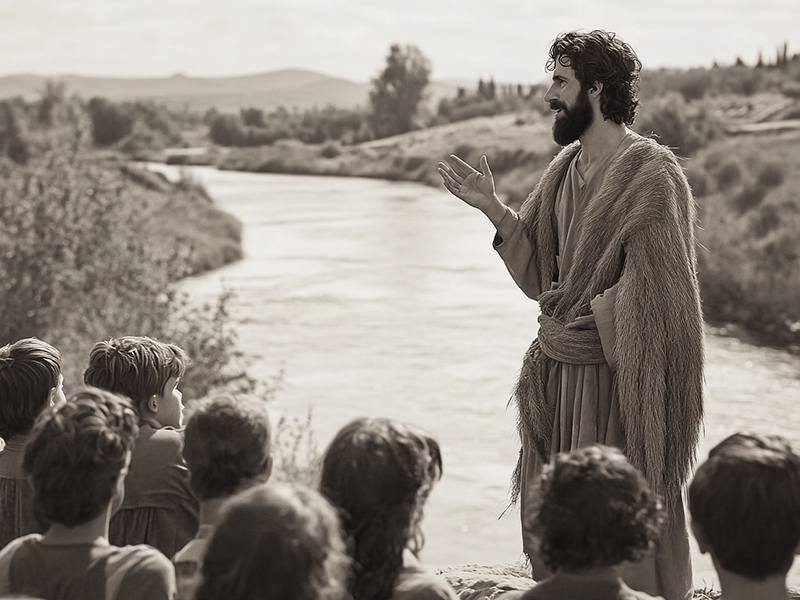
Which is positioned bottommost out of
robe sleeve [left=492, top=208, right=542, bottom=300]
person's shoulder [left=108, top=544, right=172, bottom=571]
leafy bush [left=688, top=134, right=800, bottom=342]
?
leafy bush [left=688, top=134, right=800, bottom=342]

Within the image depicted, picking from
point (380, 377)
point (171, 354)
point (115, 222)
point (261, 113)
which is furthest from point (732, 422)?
point (261, 113)

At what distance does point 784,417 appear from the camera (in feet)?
46.9

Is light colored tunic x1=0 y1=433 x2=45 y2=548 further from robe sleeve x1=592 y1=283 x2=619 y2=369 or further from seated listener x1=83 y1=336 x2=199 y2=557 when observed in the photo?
robe sleeve x1=592 y1=283 x2=619 y2=369

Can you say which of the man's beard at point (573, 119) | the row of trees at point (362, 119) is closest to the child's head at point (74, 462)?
the man's beard at point (573, 119)

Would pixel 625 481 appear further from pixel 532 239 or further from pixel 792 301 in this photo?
pixel 792 301

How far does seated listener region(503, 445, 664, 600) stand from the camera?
6.86 ft

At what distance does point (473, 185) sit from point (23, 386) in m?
1.67

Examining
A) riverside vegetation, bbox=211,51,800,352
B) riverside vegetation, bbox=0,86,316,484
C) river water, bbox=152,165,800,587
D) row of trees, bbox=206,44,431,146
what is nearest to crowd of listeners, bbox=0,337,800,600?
riverside vegetation, bbox=211,51,800,352

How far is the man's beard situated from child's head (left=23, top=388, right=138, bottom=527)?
6.19ft

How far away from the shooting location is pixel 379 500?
215 centimetres

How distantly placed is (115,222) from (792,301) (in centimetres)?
1257

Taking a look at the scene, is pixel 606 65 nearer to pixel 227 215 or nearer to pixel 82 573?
pixel 82 573

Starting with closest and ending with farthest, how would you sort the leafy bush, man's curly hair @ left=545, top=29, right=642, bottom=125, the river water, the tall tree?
man's curly hair @ left=545, top=29, right=642, bottom=125 → the river water → the leafy bush → the tall tree

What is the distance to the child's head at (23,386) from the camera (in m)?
2.93
